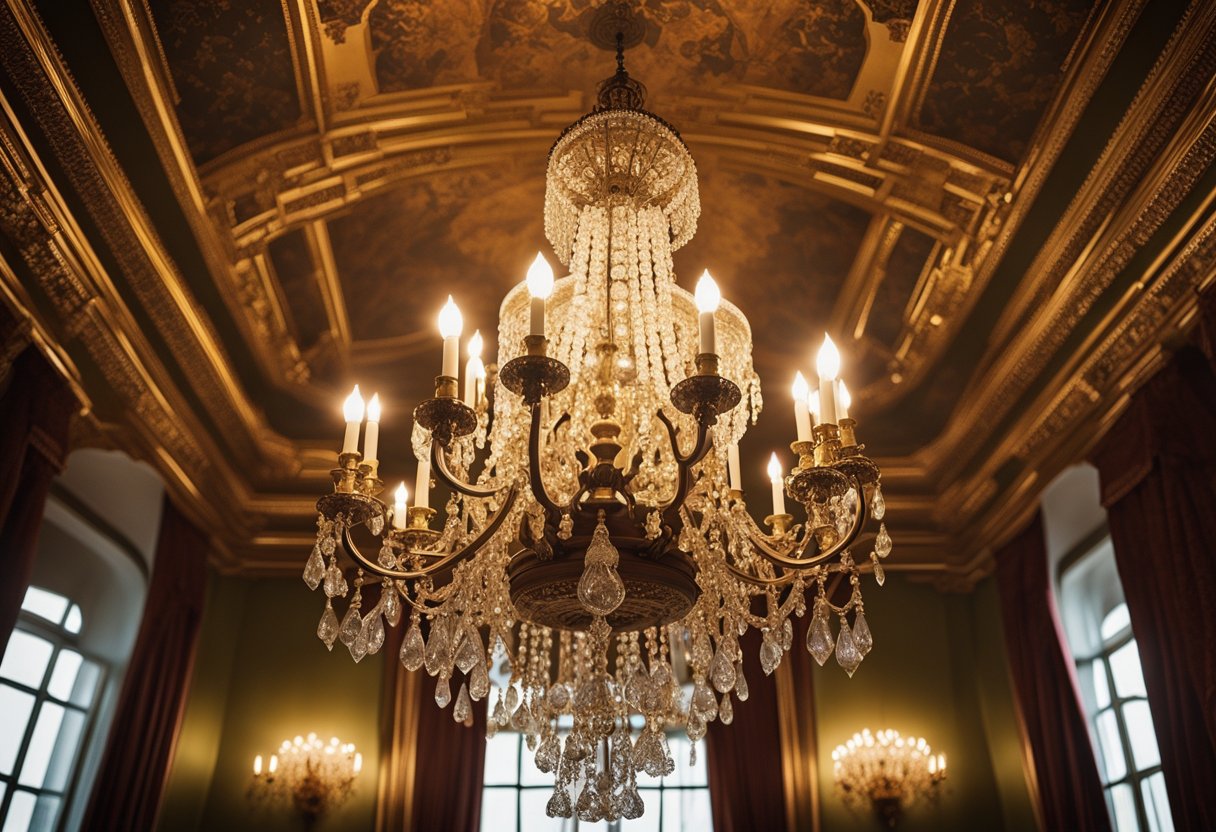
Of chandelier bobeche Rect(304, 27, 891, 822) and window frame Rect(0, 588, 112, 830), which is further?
window frame Rect(0, 588, 112, 830)

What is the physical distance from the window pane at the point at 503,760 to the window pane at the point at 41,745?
222 centimetres

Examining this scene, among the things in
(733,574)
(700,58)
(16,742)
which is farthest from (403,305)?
(733,574)

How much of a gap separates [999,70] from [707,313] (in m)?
2.26

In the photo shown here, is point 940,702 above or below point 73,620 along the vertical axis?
below

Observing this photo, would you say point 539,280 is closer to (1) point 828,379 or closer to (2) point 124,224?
(1) point 828,379

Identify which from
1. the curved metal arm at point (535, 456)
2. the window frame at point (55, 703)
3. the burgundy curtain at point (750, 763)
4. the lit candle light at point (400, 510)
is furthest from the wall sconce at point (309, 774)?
the curved metal arm at point (535, 456)

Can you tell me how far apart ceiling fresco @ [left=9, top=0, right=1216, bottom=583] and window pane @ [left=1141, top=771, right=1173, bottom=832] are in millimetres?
1405

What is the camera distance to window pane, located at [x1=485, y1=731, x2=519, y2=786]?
18.7 ft

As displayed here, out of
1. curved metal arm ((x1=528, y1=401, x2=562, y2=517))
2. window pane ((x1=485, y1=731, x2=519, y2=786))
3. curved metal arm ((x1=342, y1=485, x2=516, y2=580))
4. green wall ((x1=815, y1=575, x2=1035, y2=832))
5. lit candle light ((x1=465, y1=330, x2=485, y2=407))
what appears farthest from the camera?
window pane ((x1=485, y1=731, x2=519, y2=786))

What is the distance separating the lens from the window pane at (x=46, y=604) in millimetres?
5312

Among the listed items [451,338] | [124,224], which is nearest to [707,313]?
[451,338]

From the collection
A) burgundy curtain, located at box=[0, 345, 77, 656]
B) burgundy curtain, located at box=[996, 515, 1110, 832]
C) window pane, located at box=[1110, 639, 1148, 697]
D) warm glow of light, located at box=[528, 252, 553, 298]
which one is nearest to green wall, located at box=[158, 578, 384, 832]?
burgundy curtain, located at box=[0, 345, 77, 656]

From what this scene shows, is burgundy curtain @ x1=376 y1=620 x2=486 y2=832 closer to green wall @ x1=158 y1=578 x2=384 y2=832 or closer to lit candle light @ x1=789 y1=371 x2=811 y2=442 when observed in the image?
green wall @ x1=158 y1=578 x2=384 y2=832

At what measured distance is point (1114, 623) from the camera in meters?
5.52
